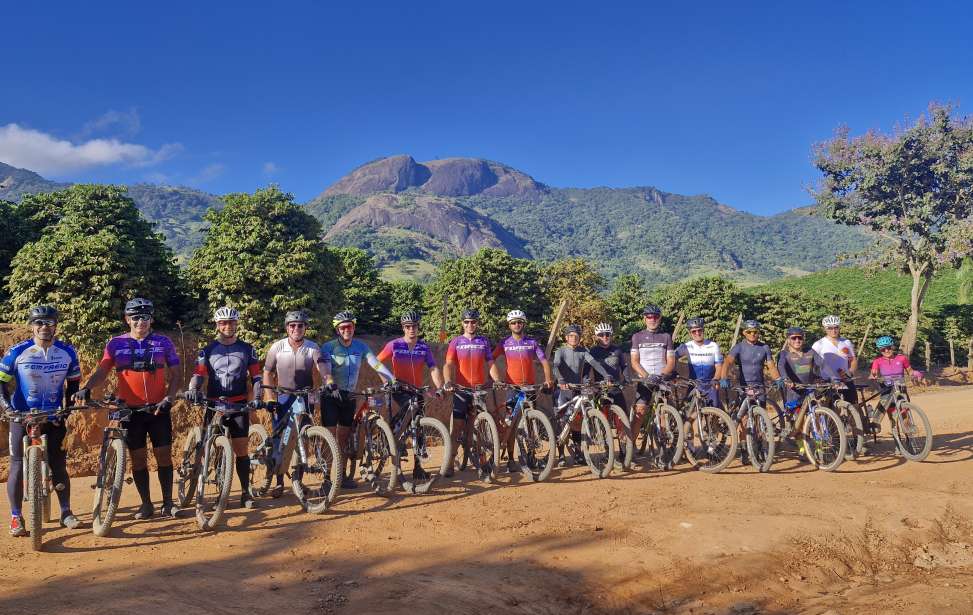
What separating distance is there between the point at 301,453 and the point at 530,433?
2.96 meters

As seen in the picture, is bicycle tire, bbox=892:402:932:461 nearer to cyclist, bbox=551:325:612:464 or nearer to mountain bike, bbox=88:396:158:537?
cyclist, bbox=551:325:612:464

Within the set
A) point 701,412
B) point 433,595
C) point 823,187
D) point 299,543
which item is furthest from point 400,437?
point 823,187

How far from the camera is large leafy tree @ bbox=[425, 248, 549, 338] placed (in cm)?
1972

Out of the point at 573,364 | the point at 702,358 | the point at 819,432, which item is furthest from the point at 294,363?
the point at 819,432

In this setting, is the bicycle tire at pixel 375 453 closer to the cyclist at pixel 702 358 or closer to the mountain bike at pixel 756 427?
the cyclist at pixel 702 358

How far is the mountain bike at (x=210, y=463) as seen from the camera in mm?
6039

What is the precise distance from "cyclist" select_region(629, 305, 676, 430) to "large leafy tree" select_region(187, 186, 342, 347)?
6571mm

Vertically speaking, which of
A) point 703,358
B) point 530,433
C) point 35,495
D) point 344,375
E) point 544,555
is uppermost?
point 344,375

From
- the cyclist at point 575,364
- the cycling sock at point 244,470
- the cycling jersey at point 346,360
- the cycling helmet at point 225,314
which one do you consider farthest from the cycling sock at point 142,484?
the cyclist at point 575,364

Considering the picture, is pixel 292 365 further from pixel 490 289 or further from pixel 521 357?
pixel 490 289

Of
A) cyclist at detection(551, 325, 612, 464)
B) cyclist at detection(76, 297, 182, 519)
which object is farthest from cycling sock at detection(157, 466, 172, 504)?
cyclist at detection(551, 325, 612, 464)

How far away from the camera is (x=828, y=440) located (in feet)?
28.3

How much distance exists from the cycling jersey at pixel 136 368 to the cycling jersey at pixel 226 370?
0.42 m

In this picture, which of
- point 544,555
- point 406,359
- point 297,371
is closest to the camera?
point 544,555
